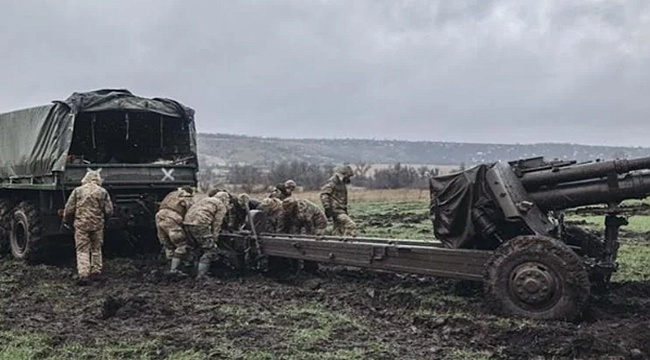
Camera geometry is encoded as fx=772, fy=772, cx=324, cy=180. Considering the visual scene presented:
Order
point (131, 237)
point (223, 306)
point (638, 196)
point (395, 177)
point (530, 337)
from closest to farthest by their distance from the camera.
Answer: point (530, 337)
point (638, 196)
point (223, 306)
point (131, 237)
point (395, 177)

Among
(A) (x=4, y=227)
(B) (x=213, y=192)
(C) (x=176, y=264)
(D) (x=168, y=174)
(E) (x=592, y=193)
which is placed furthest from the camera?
(A) (x=4, y=227)

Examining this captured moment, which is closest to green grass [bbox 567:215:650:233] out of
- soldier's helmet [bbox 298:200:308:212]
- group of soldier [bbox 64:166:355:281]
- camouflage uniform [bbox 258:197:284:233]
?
soldier's helmet [bbox 298:200:308:212]

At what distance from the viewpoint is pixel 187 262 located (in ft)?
35.0

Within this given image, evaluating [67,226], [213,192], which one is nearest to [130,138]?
[67,226]

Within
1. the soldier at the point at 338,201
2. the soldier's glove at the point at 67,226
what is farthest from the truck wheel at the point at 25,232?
the soldier at the point at 338,201

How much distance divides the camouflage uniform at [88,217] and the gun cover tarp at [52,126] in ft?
2.92

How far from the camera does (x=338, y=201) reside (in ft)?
41.7

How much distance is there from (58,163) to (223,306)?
15.6 feet

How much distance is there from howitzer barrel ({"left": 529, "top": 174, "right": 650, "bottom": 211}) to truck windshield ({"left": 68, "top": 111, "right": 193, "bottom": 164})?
711 cm

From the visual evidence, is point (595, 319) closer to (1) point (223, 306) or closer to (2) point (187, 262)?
(1) point (223, 306)

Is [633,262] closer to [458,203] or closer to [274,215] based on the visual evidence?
[458,203]

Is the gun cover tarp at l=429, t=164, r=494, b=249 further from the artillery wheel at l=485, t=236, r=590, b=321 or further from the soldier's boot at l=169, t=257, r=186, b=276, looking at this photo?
the soldier's boot at l=169, t=257, r=186, b=276

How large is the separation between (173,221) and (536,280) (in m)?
5.48

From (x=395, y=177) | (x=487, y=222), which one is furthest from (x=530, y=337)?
(x=395, y=177)
